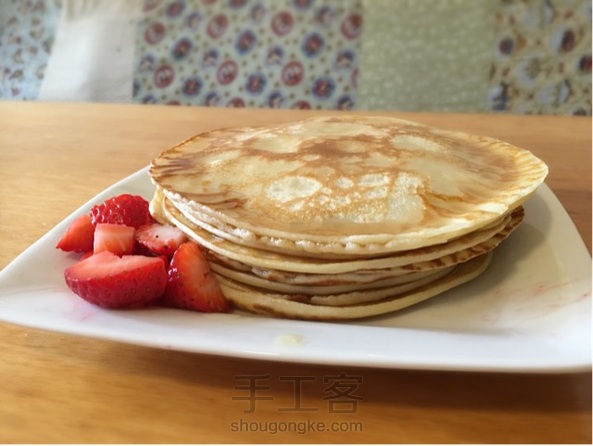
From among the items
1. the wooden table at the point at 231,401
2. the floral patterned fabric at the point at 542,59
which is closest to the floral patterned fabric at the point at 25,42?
the floral patterned fabric at the point at 542,59

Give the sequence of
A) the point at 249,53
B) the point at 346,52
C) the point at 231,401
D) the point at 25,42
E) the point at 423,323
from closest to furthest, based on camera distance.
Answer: the point at 231,401 < the point at 423,323 < the point at 346,52 < the point at 249,53 < the point at 25,42

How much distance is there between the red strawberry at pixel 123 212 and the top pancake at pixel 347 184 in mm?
73

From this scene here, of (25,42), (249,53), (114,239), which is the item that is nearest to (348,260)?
(114,239)

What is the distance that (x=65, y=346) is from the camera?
31.7 inches

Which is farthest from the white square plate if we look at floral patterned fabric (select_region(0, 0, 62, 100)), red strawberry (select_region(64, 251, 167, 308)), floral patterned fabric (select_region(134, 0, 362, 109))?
floral patterned fabric (select_region(0, 0, 62, 100))

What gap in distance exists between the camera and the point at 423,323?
81 cm

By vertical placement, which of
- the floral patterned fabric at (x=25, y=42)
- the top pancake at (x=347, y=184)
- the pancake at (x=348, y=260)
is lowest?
the floral patterned fabric at (x=25, y=42)

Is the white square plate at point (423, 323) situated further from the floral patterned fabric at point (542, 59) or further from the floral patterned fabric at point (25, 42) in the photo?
the floral patterned fabric at point (25, 42)

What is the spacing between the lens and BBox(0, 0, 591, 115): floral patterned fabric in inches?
101

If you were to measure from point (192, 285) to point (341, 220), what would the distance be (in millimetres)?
205

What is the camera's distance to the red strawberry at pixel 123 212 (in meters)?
0.97

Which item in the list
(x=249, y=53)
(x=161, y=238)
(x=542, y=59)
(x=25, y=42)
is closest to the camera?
(x=161, y=238)

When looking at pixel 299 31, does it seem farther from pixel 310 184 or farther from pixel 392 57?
pixel 310 184

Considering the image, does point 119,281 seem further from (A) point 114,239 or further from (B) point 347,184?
(B) point 347,184
